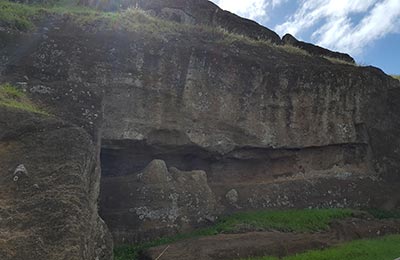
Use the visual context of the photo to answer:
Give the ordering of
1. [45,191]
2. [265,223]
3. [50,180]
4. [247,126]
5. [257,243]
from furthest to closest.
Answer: [247,126] → [265,223] → [257,243] → [50,180] → [45,191]

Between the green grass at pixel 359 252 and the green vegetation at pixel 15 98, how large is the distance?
332 inches

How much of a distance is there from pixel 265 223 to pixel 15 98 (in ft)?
36.2

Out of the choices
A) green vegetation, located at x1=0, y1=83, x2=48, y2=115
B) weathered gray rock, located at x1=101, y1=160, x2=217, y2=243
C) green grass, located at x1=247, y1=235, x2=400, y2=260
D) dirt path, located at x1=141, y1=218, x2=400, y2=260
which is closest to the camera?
green vegetation, located at x1=0, y1=83, x2=48, y2=115

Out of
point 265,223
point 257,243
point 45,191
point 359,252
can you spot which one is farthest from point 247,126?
point 45,191

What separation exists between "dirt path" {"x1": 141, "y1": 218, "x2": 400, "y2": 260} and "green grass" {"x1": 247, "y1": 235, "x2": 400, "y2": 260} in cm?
58

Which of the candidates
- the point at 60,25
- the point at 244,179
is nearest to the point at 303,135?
the point at 244,179

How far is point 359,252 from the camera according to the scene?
642 inches

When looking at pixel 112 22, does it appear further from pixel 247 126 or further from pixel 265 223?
pixel 265 223

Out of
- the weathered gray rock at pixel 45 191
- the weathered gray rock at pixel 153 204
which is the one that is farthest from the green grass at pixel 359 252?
the weathered gray rock at pixel 45 191

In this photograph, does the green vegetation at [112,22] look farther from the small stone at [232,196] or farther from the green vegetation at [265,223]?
the green vegetation at [265,223]

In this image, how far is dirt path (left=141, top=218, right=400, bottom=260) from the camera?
47.6ft

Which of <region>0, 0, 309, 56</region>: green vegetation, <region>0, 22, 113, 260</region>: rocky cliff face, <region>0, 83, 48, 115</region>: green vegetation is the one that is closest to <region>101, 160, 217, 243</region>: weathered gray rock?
<region>0, 22, 113, 260</region>: rocky cliff face

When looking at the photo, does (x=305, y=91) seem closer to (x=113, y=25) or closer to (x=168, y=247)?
(x=113, y=25)

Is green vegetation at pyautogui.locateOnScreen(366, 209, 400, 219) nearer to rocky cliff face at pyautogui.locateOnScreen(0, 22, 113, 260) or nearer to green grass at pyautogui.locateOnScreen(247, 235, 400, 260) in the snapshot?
green grass at pyautogui.locateOnScreen(247, 235, 400, 260)
